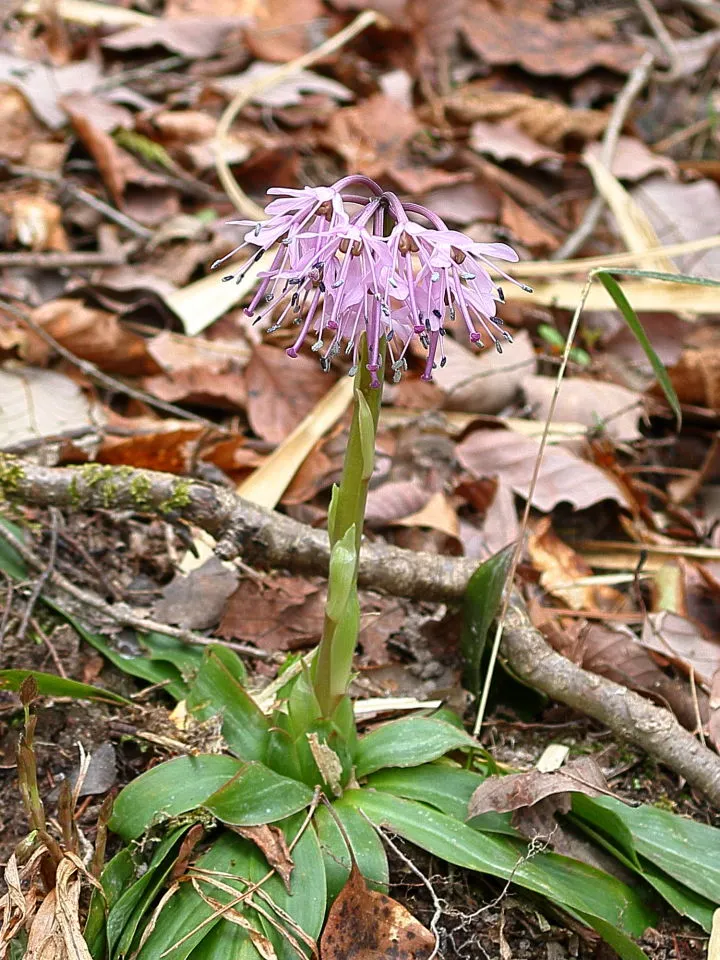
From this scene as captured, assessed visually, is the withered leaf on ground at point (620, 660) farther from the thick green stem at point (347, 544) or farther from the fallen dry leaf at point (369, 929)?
the fallen dry leaf at point (369, 929)

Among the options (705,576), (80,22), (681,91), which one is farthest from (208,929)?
(681,91)

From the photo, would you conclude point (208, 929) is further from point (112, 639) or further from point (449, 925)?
point (112, 639)

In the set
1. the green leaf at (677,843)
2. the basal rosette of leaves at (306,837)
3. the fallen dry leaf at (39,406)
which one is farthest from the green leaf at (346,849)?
the fallen dry leaf at (39,406)

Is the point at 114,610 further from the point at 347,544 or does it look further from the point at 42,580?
the point at 347,544

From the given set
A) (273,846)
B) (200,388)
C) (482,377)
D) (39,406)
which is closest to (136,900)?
(273,846)

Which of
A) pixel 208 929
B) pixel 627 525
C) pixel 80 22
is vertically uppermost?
pixel 80 22
